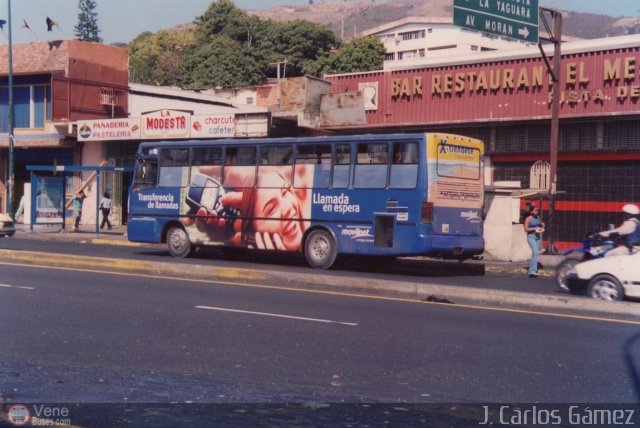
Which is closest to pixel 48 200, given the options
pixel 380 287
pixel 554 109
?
pixel 554 109

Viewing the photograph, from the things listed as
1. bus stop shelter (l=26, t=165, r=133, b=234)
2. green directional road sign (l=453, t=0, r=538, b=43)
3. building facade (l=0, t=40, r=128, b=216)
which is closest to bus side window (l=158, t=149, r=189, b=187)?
green directional road sign (l=453, t=0, r=538, b=43)

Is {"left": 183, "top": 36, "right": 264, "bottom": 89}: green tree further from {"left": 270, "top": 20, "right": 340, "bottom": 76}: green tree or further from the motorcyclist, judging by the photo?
the motorcyclist

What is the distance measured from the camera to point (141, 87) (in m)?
42.3

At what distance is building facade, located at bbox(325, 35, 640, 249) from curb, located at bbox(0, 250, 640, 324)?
455 inches

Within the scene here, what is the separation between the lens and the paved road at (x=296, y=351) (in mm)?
7465

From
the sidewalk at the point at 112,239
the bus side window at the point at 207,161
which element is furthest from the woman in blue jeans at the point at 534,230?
the bus side window at the point at 207,161

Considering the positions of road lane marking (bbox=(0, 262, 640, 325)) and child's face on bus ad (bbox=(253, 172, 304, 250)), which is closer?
road lane marking (bbox=(0, 262, 640, 325))

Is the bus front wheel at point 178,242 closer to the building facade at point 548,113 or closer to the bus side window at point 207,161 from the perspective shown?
the bus side window at point 207,161

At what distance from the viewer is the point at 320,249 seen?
2008 centimetres

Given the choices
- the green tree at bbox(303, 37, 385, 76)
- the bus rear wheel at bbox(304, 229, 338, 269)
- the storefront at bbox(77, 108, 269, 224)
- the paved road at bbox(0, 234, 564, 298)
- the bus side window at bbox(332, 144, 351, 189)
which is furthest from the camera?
the green tree at bbox(303, 37, 385, 76)

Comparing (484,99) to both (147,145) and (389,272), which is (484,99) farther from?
(147,145)

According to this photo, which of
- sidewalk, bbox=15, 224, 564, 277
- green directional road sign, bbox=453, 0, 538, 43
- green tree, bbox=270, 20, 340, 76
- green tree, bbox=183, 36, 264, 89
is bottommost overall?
sidewalk, bbox=15, 224, 564, 277

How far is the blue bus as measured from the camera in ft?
60.8

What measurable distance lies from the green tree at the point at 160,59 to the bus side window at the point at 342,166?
63144mm
